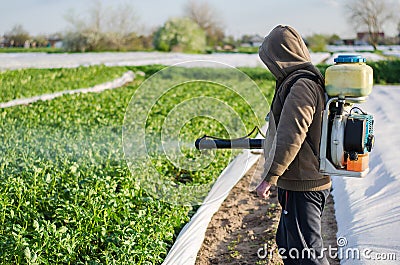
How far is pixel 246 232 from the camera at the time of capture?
455cm

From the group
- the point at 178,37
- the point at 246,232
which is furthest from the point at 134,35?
the point at 246,232

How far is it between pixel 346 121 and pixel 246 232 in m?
2.29

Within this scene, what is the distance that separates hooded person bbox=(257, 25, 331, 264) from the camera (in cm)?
243

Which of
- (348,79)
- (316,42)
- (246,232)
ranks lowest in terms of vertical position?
(246,232)

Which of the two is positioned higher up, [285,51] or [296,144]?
[285,51]

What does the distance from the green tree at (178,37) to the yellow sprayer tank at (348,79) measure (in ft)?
126

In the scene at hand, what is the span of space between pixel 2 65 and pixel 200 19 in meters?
43.2

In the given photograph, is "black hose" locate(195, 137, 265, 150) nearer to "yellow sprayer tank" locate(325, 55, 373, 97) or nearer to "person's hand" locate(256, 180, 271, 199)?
"person's hand" locate(256, 180, 271, 199)

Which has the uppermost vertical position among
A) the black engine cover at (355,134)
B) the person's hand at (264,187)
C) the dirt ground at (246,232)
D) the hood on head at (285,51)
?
the hood on head at (285,51)

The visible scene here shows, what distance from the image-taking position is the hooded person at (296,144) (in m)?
2.43

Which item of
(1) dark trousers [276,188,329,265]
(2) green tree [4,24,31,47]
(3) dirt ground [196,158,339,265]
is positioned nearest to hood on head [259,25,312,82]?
(1) dark trousers [276,188,329,265]

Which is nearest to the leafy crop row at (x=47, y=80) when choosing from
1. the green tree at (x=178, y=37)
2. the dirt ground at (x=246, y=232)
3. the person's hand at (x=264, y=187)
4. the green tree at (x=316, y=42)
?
the dirt ground at (x=246, y=232)

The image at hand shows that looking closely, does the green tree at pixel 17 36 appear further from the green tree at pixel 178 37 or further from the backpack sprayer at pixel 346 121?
the backpack sprayer at pixel 346 121

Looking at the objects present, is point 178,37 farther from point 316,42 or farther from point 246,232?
point 246,232
